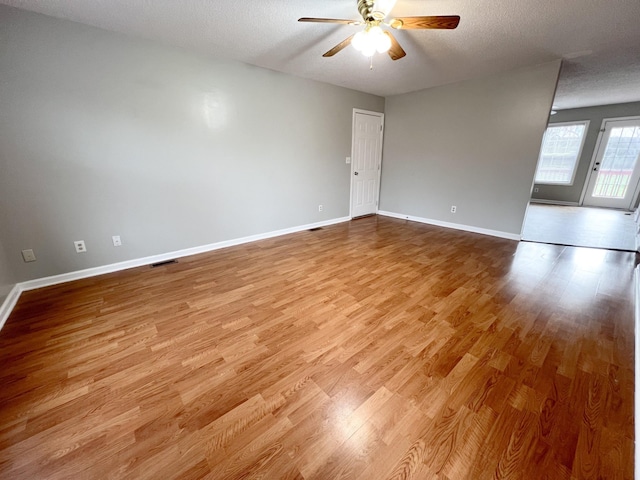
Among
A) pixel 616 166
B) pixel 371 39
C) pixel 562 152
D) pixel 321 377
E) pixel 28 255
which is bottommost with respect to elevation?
pixel 321 377

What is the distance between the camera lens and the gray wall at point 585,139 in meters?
5.75

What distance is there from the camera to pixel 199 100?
3.07m

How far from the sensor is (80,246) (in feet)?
8.73

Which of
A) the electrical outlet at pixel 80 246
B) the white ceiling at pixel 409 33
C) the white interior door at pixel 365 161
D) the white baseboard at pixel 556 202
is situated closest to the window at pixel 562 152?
the white baseboard at pixel 556 202

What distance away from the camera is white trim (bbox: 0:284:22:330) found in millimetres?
2003

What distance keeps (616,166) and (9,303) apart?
10.7m

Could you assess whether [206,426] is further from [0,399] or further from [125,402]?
[0,399]

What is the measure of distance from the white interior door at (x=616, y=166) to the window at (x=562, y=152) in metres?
0.38

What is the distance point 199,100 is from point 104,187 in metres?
1.46

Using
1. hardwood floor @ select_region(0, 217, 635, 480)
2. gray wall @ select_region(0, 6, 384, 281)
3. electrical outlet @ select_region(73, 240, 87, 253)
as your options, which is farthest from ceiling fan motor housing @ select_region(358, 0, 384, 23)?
electrical outlet @ select_region(73, 240, 87, 253)

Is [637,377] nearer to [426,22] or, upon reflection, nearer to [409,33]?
[426,22]

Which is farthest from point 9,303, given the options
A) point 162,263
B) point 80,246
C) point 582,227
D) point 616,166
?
point 616,166

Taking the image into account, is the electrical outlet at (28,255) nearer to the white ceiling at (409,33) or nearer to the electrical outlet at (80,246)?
the electrical outlet at (80,246)

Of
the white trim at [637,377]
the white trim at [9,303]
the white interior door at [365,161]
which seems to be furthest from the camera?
the white interior door at [365,161]
